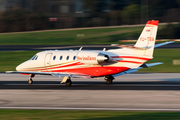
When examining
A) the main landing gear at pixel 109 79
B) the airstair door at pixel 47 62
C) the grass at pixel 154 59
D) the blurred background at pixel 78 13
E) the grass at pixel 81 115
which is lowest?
the grass at pixel 154 59

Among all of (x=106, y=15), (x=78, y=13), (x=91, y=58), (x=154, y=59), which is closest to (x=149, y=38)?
(x=91, y=58)

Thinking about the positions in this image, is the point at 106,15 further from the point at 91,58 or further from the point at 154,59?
the point at 91,58

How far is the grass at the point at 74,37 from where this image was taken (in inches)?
2928

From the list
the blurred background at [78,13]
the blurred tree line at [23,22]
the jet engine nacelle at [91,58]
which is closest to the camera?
the jet engine nacelle at [91,58]

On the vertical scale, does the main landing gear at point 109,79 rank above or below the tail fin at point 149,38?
below

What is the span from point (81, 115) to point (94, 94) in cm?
619

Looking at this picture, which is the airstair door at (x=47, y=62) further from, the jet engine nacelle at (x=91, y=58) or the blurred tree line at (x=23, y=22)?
the blurred tree line at (x=23, y=22)

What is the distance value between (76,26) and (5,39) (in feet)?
86.5

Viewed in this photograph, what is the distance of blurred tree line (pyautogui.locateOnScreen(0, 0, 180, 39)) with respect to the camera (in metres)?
96.9

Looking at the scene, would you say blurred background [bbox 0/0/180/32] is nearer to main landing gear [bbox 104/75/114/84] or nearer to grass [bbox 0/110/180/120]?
main landing gear [bbox 104/75/114/84]

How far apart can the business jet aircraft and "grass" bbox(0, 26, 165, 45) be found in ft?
149

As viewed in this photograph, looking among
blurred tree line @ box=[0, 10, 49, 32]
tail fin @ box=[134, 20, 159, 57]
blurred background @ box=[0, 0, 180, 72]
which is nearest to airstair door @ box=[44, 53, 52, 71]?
tail fin @ box=[134, 20, 159, 57]

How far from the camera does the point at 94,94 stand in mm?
20500

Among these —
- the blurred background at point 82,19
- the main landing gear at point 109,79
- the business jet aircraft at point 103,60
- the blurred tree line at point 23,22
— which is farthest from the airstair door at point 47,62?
the blurred tree line at point 23,22
